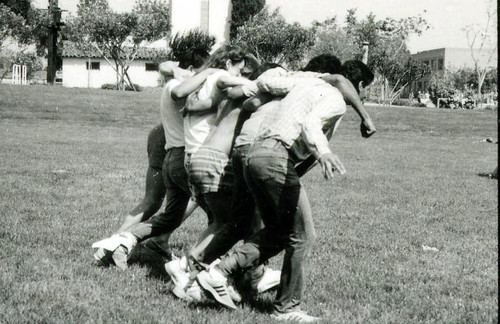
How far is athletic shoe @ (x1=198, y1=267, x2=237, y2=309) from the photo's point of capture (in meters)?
4.39

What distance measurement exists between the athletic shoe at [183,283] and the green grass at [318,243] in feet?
0.19

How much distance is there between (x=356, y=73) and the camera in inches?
180

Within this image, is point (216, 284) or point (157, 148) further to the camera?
point (157, 148)

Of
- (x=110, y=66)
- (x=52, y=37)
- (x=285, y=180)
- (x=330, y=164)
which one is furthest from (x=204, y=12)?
(x=330, y=164)

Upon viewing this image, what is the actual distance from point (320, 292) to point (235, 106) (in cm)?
148

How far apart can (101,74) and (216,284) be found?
5414 centimetres

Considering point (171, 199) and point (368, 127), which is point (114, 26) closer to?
point (171, 199)

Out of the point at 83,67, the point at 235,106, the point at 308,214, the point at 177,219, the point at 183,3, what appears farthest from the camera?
the point at 83,67

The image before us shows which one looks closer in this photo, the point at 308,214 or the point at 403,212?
the point at 308,214

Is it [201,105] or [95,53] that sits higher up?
[95,53]

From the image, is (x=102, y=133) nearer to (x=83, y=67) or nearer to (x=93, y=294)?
(x=93, y=294)

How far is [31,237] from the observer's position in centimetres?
643

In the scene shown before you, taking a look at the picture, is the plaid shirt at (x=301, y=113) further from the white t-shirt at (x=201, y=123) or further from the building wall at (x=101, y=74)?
the building wall at (x=101, y=74)

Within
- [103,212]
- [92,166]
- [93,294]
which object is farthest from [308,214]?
[92,166]
